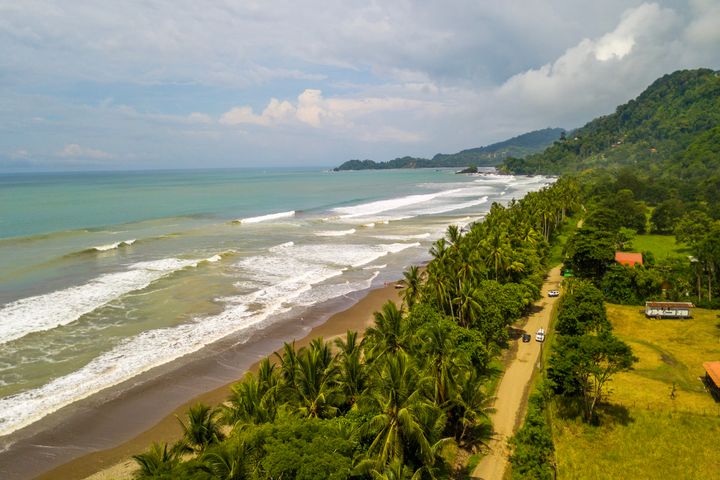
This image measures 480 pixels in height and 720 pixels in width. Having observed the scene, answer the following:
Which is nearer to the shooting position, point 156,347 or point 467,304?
point 467,304

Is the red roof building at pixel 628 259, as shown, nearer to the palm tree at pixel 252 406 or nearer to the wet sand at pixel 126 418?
the wet sand at pixel 126 418

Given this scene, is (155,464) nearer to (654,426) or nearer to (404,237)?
(654,426)

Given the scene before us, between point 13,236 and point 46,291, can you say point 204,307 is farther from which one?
point 13,236

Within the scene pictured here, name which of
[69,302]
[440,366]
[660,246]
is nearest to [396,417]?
[440,366]

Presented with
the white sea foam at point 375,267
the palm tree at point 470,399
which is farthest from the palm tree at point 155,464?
the white sea foam at point 375,267

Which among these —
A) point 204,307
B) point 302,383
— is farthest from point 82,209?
point 302,383

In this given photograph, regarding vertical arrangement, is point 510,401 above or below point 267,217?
below
